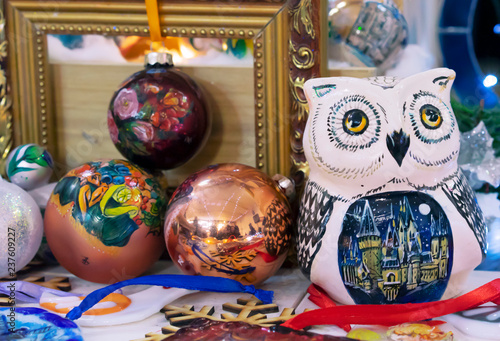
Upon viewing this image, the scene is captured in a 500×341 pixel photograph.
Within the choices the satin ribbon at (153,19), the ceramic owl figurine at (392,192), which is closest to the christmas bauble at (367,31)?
the ceramic owl figurine at (392,192)

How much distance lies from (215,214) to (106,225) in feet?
0.63

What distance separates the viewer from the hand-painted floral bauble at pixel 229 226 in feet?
2.73

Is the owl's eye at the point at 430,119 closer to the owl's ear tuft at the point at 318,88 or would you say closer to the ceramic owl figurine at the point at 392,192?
the ceramic owl figurine at the point at 392,192

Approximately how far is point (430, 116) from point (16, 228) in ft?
2.29

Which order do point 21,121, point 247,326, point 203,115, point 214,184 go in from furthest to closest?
point 21,121 < point 203,115 < point 214,184 < point 247,326

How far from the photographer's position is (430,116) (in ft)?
2.51

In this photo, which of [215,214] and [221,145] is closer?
[215,214]

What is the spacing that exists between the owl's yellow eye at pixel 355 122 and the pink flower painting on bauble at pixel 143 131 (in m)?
0.36

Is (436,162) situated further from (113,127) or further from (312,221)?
(113,127)

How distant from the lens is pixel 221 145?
1077 mm

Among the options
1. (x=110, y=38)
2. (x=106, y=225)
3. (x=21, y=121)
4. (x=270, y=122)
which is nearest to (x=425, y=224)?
(x=270, y=122)

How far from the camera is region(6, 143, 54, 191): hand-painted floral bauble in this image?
39.6 inches

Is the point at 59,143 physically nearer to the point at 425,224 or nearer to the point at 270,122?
the point at 270,122

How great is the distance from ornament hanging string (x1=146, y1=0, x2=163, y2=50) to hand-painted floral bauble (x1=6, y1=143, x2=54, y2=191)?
0.31 meters
